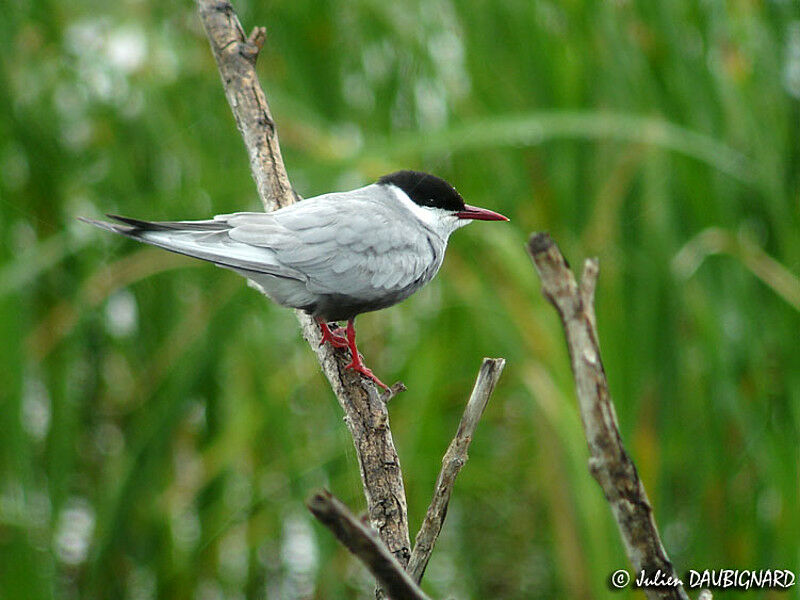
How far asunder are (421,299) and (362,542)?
2052mm

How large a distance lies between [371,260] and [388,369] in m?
1.28

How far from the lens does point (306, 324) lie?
1.64m

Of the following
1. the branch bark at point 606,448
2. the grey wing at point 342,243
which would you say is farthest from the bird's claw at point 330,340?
the branch bark at point 606,448

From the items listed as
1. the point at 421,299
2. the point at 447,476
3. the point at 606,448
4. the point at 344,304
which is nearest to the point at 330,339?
the point at 344,304

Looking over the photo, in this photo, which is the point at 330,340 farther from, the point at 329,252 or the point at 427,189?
the point at 427,189

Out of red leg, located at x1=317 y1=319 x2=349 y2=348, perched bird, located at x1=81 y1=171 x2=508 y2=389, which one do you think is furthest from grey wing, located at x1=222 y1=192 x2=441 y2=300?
red leg, located at x1=317 y1=319 x2=349 y2=348

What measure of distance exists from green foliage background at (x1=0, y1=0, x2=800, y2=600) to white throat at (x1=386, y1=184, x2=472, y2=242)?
35 cm

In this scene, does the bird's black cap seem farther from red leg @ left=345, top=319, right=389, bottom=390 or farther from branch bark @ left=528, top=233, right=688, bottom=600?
branch bark @ left=528, top=233, right=688, bottom=600

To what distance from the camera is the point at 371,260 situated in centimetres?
151

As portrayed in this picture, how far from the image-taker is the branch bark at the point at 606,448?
0.79m

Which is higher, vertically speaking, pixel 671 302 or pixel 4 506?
pixel 671 302

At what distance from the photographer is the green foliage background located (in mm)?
2307

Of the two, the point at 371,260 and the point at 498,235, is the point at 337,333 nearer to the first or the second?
the point at 371,260

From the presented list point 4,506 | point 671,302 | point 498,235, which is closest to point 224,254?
point 498,235
